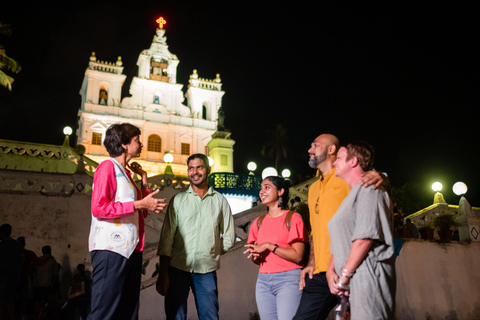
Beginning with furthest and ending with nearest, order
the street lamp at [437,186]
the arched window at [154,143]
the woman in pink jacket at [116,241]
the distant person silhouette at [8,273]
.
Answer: the arched window at [154,143]
the street lamp at [437,186]
the distant person silhouette at [8,273]
the woman in pink jacket at [116,241]

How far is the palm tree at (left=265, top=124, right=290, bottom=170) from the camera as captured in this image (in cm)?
5497

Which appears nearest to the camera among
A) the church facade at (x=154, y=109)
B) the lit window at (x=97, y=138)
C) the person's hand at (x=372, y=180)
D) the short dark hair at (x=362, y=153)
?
the person's hand at (x=372, y=180)

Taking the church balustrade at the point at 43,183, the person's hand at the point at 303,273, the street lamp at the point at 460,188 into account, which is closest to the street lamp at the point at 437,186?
the street lamp at the point at 460,188

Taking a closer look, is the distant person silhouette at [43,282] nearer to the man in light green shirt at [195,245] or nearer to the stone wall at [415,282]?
the stone wall at [415,282]

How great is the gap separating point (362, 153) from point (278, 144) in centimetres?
5169

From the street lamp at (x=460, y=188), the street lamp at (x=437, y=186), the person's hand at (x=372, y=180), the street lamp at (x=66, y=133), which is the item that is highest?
the street lamp at (x=66, y=133)

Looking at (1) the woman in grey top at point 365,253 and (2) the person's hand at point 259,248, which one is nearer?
(1) the woman in grey top at point 365,253

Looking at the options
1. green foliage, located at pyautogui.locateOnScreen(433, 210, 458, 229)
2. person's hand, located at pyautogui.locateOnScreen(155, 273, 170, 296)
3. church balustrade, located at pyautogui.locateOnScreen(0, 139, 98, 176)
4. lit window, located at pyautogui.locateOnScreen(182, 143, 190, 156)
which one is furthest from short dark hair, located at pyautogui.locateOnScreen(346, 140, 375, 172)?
lit window, located at pyautogui.locateOnScreen(182, 143, 190, 156)

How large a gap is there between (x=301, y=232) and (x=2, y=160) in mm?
20645

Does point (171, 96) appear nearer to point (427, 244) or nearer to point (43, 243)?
point (43, 243)

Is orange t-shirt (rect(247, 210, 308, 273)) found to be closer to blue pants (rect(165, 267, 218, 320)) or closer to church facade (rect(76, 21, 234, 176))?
blue pants (rect(165, 267, 218, 320))

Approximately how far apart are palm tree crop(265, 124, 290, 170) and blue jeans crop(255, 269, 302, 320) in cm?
5030

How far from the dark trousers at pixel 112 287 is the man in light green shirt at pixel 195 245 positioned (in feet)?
2.25

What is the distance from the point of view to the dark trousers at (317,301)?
390 cm
